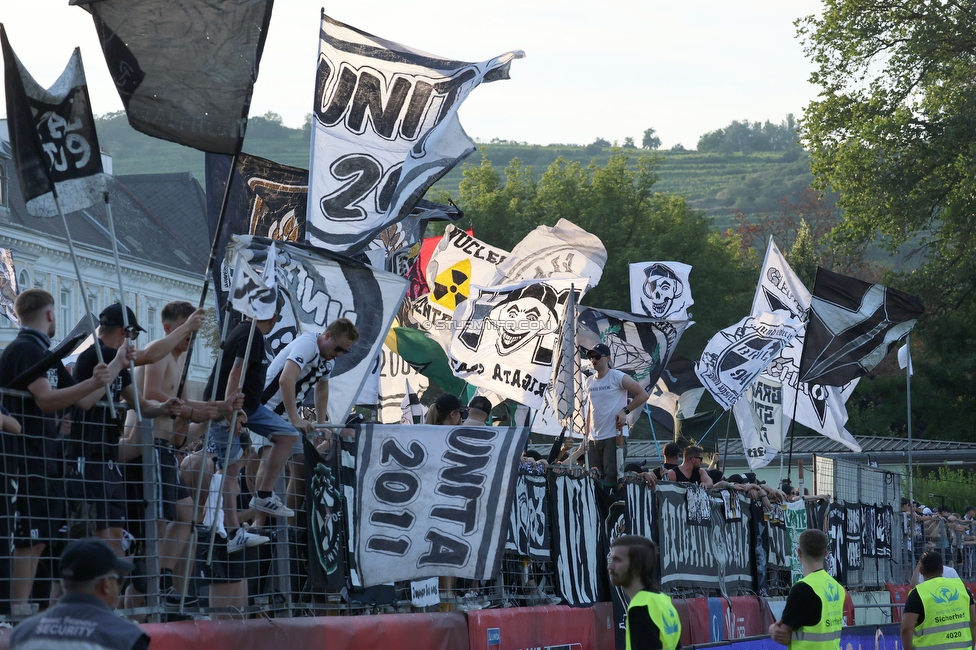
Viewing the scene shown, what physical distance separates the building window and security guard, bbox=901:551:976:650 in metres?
43.1

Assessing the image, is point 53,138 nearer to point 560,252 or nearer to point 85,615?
point 85,615

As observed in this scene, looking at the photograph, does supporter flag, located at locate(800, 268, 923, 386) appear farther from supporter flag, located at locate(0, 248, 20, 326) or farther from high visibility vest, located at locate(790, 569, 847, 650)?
supporter flag, located at locate(0, 248, 20, 326)

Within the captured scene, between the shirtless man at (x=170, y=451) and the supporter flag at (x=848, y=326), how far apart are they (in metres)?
11.5

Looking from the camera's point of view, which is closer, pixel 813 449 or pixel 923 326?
pixel 923 326

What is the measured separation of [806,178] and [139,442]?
187752mm

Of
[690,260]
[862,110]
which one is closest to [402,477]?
[862,110]

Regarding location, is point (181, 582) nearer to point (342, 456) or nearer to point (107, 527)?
point (107, 527)

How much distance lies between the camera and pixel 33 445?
657cm

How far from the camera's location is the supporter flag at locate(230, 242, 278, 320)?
25.0ft

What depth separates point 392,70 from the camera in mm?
12148

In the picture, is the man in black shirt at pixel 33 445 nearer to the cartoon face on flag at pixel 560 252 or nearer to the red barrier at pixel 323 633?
the red barrier at pixel 323 633

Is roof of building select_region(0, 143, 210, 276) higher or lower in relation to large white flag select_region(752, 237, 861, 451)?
higher

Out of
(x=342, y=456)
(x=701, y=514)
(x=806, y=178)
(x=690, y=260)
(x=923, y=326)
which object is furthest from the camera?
(x=806, y=178)

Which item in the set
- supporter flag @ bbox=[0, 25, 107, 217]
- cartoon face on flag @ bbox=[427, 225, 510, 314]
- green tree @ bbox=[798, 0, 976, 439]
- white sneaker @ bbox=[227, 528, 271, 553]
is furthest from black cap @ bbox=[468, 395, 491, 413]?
green tree @ bbox=[798, 0, 976, 439]
